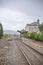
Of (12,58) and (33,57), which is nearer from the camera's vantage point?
(12,58)

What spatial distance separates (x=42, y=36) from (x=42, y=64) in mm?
37387

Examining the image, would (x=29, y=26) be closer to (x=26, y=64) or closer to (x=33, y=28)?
(x=33, y=28)

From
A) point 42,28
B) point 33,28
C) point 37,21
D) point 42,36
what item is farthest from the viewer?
point 37,21

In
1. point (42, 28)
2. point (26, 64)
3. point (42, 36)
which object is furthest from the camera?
point (42, 28)

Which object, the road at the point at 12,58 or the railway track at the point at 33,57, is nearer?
the road at the point at 12,58

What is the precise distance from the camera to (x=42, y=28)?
9669 cm

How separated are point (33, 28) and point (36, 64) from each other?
11326 centimetres

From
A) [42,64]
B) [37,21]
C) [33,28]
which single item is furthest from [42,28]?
[42,64]

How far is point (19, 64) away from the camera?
43.5 feet

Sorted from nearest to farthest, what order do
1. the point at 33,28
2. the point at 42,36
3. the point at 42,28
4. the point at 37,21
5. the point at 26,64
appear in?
the point at 26,64 → the point at 42,36 → the point at 42,28 → the point at 33,28 → the point at 37,21

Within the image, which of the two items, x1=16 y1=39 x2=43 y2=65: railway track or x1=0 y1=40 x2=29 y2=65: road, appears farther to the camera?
x1=16 y1=39 x2=43 y2=65: railway track

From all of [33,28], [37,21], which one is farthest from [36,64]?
[37,21]

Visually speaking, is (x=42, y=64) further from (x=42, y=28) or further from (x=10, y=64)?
(x=42, y=28)

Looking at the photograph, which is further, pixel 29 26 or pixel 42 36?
pixel 29 26
